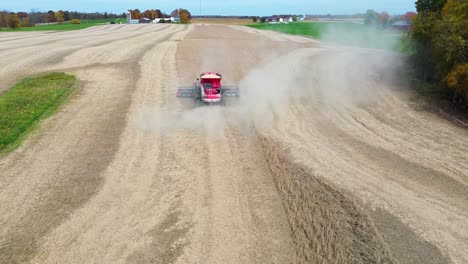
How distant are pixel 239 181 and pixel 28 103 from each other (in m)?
15.3

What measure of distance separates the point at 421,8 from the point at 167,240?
116 ft

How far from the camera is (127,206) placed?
40.0 ft

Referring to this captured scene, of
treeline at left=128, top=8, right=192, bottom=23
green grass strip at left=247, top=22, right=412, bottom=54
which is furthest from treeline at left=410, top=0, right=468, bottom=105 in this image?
treeline at left=128, top=8, right=192, bottom=23

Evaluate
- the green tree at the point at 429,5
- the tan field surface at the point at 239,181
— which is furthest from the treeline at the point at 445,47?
the green tree at the point at 429,5

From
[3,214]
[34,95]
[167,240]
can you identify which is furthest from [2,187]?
[34,95]

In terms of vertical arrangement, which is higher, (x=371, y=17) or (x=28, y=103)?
(x=371, y=17)

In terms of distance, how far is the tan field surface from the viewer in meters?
10.4

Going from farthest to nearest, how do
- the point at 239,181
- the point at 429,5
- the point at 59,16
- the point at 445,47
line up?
the point at 59,16 < the point at 429,5 < the point at 445,47 < the point at 239,181

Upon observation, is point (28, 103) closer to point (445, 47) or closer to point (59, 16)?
point (445, 47)

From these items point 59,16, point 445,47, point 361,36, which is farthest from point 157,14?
point 445,47

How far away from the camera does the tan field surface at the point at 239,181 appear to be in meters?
10.4

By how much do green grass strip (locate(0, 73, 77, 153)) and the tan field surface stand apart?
2.46ft

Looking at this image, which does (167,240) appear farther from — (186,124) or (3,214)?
(186,124)

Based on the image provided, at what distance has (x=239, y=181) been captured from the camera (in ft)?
45.3
